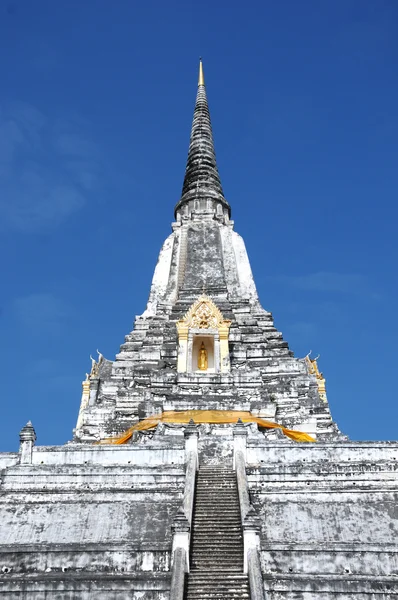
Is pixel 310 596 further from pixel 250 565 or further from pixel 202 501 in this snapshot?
pixel 202 501

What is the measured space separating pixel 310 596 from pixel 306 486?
3.35 meters

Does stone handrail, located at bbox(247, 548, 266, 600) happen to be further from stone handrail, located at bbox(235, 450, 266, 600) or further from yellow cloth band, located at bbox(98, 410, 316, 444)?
yellow cloth band, located at bbox(98, 410, 316, 444)

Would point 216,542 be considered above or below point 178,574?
above

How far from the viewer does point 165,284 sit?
107ft

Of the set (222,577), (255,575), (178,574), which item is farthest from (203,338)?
(255,575)

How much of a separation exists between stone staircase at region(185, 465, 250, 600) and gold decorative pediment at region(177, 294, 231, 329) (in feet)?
32.9

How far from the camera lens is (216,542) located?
14.1 m

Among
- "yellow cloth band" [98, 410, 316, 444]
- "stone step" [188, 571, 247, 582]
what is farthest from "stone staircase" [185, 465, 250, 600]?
"yellow cloth band" [98, 410, 316, 444]

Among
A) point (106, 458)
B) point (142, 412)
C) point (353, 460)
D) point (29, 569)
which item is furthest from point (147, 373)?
point (29, 569)

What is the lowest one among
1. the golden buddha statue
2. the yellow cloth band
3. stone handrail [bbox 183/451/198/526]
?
stone handrail [bbox 183/451/198/526]

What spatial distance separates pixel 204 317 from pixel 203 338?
83cm

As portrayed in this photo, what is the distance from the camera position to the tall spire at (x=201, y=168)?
129 ft

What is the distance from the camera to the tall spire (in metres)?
39.3

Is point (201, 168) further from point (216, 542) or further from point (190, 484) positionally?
point (216, 542)
